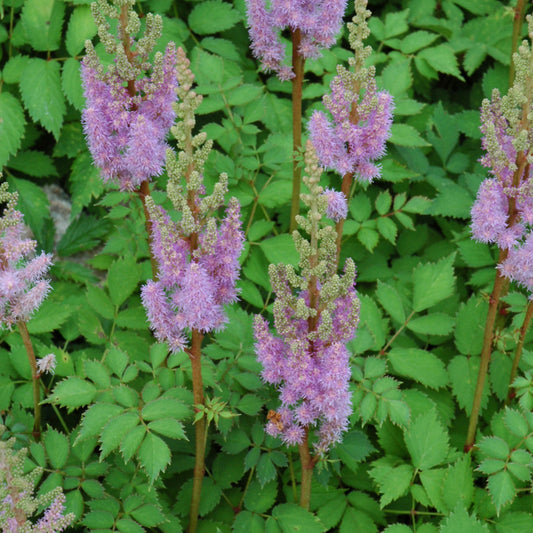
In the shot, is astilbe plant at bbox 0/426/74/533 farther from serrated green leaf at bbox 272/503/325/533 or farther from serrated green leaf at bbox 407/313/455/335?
serrated green leaf at bbox 407/313/455/335

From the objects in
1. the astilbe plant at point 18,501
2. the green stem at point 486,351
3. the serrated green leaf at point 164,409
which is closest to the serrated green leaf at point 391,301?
the green stem at point 486,351

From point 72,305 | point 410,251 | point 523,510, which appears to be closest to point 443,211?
point 410,251

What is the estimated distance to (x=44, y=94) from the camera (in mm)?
4062

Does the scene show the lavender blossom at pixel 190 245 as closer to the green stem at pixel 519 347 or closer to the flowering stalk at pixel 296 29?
A: the flowering stalk at pixel 296 29

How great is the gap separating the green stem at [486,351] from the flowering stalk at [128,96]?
67.5 inches

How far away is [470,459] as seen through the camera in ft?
11.4

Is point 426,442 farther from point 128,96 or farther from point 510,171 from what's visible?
point 128,96

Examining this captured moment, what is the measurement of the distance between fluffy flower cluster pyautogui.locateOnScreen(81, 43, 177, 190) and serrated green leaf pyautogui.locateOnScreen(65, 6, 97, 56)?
138 centimetres

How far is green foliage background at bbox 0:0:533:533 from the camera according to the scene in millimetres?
3041

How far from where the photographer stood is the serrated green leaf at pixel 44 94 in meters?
4.05

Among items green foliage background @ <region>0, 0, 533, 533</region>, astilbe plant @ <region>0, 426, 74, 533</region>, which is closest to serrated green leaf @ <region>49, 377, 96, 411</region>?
green foliage background @ <region>0, 0, 533, 533</region>

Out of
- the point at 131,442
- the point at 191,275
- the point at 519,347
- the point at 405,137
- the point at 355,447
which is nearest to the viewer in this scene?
the point at 191,275

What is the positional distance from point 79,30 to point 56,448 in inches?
102

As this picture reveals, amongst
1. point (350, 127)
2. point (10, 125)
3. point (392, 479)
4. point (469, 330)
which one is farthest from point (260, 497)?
point (10, 125)
